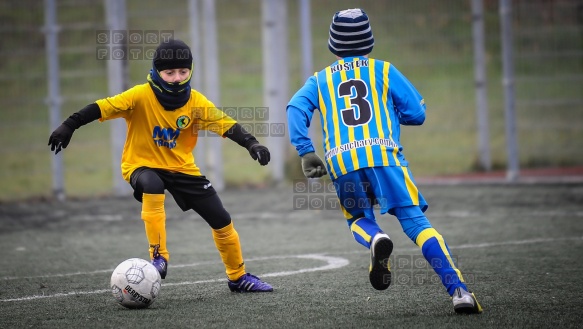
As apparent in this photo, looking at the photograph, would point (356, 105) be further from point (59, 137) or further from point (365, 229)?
point (59, 137)

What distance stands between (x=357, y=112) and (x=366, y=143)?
0.20 meters

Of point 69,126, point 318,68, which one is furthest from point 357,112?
point 318,68

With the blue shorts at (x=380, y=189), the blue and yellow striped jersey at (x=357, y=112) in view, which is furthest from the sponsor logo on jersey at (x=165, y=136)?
the blue shorts at (x=380, y=189)

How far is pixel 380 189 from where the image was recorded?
543 cm

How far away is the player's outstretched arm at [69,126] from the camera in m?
5.80

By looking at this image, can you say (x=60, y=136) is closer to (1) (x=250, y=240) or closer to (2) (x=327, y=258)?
(2) (x=327, y=258)

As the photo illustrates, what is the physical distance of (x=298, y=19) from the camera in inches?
582

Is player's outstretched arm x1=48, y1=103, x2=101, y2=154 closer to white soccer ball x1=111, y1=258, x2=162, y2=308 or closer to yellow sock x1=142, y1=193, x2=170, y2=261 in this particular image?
yellow sock x1=142, y1=193, x2=170, y2=261

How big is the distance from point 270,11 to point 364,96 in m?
9.22

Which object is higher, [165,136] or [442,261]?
[165,136]

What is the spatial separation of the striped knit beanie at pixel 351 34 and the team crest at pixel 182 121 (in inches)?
51.0

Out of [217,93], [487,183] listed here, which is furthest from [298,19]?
[487,183]

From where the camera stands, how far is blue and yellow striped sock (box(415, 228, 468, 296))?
525 cm

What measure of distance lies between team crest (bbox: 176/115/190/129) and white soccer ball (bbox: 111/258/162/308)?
1.14 metres
